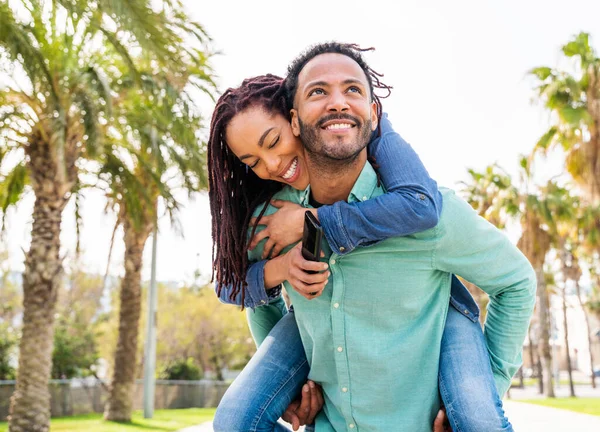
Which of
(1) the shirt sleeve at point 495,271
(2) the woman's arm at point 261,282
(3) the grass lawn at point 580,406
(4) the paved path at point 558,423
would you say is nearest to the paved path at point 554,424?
(4) the paved path at point 558,423

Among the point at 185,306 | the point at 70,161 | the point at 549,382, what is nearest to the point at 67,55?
the point at 70,161

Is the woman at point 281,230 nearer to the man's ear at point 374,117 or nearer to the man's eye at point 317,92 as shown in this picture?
the man's ear at point 374,117

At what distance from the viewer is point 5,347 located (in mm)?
21531

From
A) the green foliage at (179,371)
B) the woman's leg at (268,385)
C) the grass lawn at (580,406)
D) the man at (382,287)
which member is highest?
the man at (382,287)

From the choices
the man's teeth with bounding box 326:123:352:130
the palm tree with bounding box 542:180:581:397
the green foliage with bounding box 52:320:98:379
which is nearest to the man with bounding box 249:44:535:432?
the man's teeth with bounding box 326:123:352:130

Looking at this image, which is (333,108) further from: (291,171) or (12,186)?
(12,186)

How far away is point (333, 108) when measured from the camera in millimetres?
2400

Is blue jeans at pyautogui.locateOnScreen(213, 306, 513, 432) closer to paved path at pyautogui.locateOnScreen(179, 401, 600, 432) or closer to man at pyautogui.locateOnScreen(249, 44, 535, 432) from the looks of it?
man at pyautogui.locateOnScreen(249, 44, 535, 432)

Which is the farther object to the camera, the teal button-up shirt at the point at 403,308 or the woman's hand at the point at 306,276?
the teal button-up shirt at the point at 403,308

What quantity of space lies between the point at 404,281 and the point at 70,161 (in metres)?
9.85

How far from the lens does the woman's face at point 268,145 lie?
2.52 meters

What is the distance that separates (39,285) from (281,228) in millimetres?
9477

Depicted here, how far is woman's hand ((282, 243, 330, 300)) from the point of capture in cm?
223

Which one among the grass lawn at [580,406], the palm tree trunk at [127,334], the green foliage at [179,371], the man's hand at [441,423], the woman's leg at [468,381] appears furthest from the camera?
the green foliage at [179,371]
